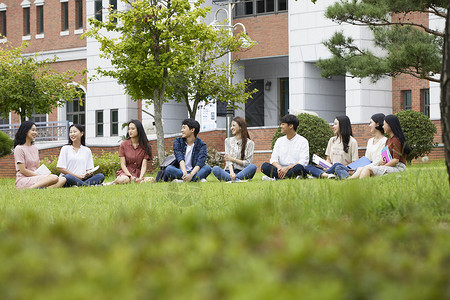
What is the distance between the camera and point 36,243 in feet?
8.23

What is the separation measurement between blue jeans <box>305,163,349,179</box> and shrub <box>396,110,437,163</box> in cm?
766

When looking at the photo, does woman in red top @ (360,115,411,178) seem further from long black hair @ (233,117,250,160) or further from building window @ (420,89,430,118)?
building window @ (420,89,430,118)

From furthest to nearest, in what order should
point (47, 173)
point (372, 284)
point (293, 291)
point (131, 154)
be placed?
point (131, 154) → point (47, 173) → point (372, 284) → point (293, 291)

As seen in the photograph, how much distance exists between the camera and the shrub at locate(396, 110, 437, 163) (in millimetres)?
19281

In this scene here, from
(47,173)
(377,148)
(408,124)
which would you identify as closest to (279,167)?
(377,148)

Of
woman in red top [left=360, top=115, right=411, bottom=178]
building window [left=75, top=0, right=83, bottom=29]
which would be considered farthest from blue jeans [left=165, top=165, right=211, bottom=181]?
building window [left=75, top=0, right=83, bottom=29]

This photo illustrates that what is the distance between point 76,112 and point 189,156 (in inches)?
1041

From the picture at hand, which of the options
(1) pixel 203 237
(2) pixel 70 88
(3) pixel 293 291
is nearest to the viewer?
(3) pixel 293 291

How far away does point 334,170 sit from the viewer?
11.8 meters

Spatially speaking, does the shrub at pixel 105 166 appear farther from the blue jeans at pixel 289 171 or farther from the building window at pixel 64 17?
the building window at pixel 64 17

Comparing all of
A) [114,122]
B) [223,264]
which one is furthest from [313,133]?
[114,122]

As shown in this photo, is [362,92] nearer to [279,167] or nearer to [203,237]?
[279,167]

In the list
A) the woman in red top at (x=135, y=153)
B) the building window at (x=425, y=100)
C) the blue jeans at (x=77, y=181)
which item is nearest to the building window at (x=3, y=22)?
the building window at (x=425, y=100)

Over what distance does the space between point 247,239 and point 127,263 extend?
0.62 metres
